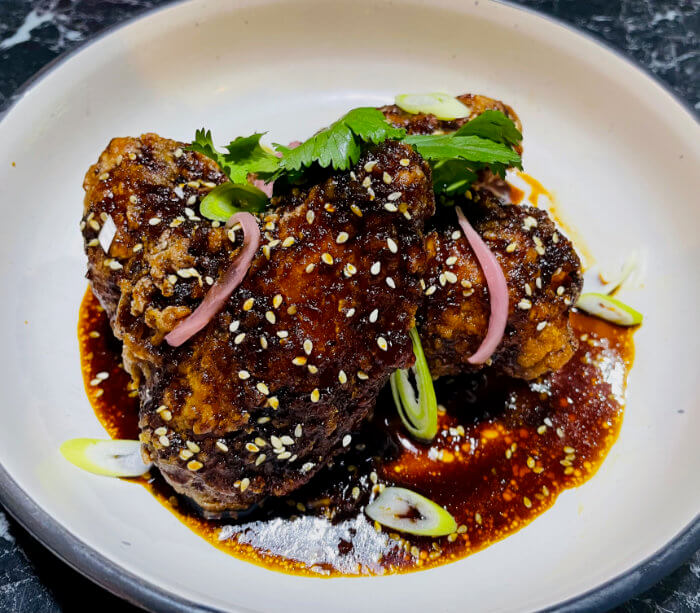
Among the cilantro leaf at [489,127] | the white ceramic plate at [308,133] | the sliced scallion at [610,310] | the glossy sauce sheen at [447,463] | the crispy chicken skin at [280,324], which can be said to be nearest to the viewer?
the crispy chicken skin at [280,324]

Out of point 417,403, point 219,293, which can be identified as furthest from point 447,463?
point 219,293

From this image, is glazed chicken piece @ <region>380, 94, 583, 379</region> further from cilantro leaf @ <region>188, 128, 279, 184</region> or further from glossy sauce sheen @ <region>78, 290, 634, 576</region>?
cilantro leaf @ <region>188, 128, 279, 184</region>

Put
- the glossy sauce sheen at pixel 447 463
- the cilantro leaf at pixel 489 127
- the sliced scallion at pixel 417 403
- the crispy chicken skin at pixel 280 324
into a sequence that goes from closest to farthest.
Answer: the crispy chicken skin at pixel 280 324 < the glossy sauce sheen at pixel 447 463 < the cilantro leaf at pixel 489 127 < the sliced scallion at pixel 417 403

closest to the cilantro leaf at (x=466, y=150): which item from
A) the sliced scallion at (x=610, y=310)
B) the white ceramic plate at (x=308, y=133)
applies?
the sliced scallion at (x=610, y=310)

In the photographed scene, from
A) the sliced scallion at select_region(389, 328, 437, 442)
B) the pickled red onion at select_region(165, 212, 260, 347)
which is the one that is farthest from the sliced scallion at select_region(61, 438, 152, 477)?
the sliced scallion at select_region(389, 328, 437, 442)

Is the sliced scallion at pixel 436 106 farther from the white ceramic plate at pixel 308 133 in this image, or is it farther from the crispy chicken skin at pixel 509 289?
the white ceramic plate at pixel 308 133

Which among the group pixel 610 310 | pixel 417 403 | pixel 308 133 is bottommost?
pixel 417 403

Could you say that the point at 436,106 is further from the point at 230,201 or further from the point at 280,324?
the point at 280,324
